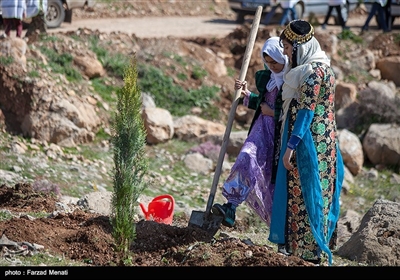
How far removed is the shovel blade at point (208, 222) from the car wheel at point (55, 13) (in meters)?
10.3

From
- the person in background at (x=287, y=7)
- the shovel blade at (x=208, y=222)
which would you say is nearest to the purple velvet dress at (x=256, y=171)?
the shovel blade at (x=208, y=222)

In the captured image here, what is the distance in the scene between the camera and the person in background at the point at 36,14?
13773 millimetres

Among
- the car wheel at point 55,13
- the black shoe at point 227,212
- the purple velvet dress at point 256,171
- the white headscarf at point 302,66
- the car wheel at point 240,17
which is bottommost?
the black shoe at point 227,212

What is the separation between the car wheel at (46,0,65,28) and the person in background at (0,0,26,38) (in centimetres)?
290

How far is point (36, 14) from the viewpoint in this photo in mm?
14117

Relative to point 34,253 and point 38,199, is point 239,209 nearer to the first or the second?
point 38,199

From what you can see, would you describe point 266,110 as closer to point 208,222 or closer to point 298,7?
point 208,222

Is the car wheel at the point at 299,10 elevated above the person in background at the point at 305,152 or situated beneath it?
elevated above

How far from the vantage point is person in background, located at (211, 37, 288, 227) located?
22.7ft

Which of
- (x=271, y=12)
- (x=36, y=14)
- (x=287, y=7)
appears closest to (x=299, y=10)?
(x=271, y=12)

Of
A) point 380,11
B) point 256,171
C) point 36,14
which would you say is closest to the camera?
point 256,171

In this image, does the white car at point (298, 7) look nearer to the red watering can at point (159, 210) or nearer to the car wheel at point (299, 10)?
the car wheel at point (299, 10)

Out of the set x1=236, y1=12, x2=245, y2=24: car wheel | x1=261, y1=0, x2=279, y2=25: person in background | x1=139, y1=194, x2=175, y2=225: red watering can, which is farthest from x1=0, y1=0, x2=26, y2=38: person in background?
x1=236, y1=12, x2=245, y2=24: car wheel

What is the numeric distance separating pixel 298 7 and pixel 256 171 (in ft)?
42.1
